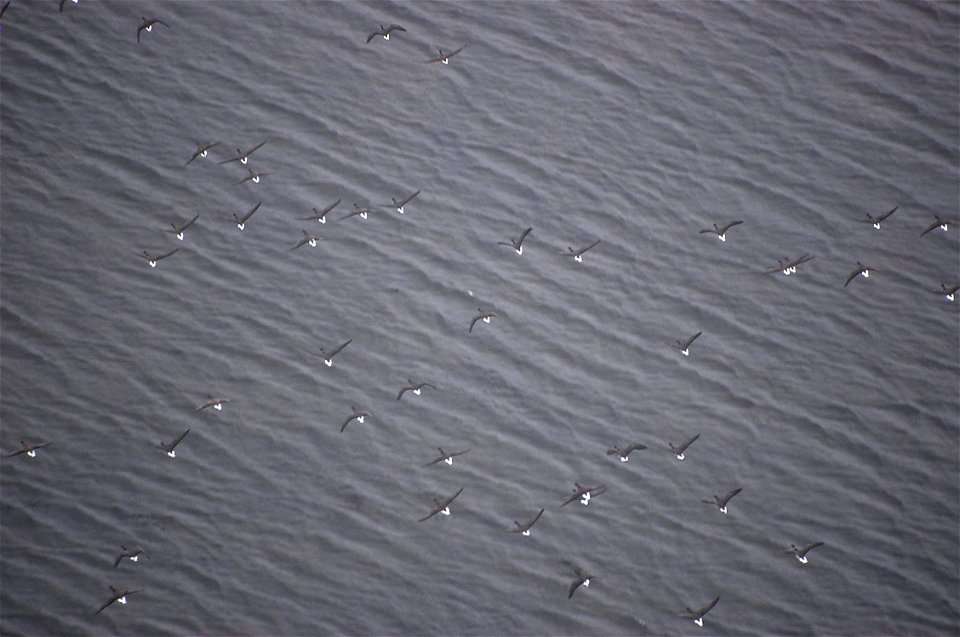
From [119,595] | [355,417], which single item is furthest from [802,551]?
[119,595]

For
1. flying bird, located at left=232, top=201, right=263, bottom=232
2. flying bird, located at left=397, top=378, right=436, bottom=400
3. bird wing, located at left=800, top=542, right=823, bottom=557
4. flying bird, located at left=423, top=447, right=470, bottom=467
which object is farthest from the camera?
flying bird, located at left=232, top=201, right=263, bottom=232

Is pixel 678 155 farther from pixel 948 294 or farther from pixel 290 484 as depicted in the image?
pixel 290 484

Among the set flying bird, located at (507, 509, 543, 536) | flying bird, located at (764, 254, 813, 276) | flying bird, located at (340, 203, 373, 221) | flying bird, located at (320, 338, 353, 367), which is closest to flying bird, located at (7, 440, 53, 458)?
flying bird, located at (320, 338, 353, 367)

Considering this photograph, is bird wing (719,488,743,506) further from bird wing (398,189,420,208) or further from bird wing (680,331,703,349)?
bird wing (398,189,420,208)

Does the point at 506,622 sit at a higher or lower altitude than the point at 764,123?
lower

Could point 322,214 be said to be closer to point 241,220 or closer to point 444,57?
point 241,220

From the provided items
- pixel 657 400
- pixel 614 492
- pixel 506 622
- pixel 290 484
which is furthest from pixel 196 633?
pixel 657 400

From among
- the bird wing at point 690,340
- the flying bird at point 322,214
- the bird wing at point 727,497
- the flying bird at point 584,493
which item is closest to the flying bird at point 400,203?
the flying bird at point 322,214
